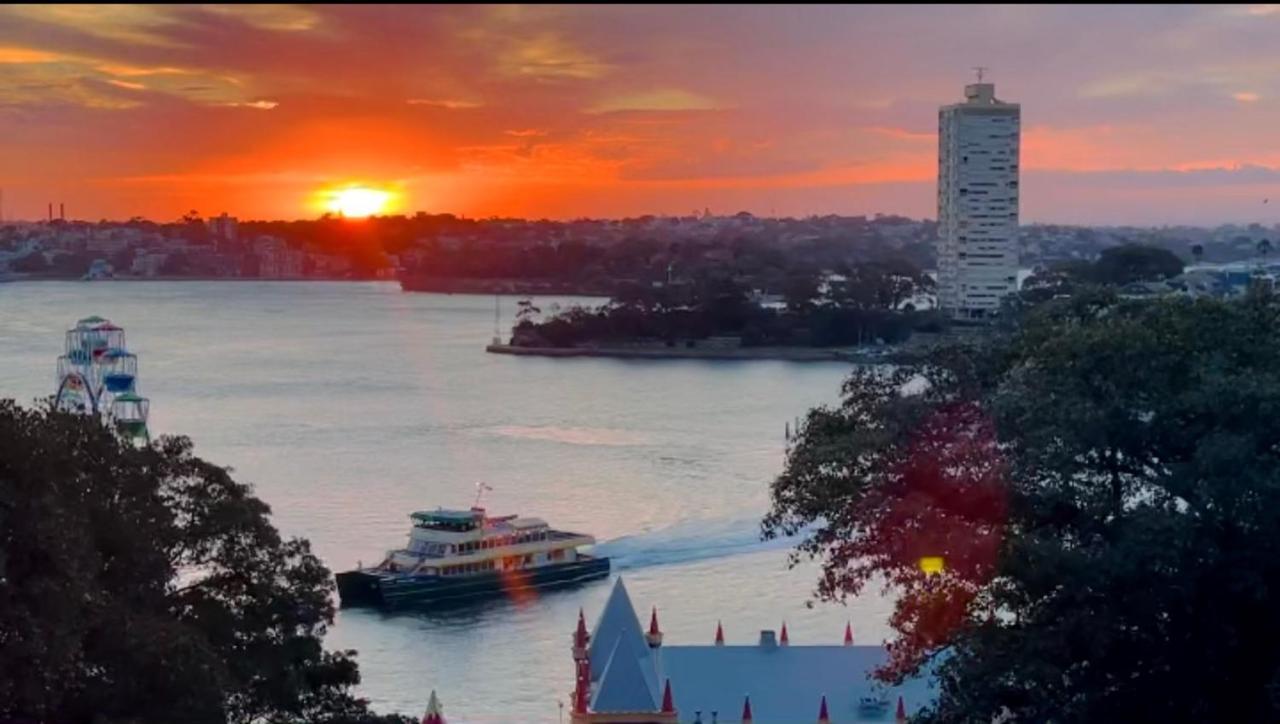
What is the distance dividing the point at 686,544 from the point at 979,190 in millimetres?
29336

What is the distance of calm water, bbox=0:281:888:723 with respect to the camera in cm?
873

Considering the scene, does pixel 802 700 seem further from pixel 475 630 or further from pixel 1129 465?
pixel 475 630

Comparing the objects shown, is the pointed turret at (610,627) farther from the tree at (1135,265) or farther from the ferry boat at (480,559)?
the tree at (1135,265)

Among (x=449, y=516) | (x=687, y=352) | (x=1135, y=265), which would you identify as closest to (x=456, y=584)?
(x=449, y=516)

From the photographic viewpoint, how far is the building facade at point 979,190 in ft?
122

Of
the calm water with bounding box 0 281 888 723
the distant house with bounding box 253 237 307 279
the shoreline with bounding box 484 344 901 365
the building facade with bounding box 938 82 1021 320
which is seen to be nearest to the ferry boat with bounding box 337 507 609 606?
the calm water with bounding box 0 281 888 723

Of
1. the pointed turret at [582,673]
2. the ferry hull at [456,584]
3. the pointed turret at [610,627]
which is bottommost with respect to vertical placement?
the ferry hull at [456,584]

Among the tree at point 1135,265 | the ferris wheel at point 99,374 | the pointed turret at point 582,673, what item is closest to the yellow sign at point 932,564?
the pointed turret at point 582,673

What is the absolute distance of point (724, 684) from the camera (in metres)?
5.93

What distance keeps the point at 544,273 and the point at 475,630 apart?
107 feet

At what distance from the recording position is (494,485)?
13.3 m

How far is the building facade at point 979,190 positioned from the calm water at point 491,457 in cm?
1288

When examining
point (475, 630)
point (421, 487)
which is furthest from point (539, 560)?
point (421, 487)

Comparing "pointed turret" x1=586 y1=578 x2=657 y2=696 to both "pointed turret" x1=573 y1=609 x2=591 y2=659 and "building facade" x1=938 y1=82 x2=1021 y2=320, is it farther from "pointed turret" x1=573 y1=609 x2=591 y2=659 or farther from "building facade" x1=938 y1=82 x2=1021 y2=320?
"building facade" x1=938 y1=82 x2=1021 y2=320
